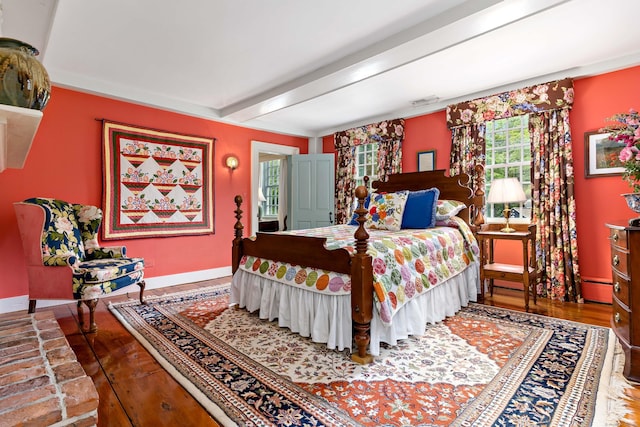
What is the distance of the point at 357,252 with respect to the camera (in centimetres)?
219

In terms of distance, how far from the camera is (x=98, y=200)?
3.88 metres

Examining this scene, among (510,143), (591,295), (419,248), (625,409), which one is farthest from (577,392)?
(510,143)

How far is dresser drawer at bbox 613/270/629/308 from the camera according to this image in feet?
6.28

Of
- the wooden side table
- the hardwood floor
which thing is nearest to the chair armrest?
the hardwood floor

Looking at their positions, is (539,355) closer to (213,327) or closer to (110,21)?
(213,327)

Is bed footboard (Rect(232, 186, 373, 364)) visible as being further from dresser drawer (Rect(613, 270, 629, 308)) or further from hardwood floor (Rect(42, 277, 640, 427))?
dresser drawer (Rect(613, 270, 629, 308))

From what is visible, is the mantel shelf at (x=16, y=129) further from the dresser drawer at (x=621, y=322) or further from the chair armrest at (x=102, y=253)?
the dresser drawer at (x=621, y=322)

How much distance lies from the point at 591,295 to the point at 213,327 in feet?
12.7

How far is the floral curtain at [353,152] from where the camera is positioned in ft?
16.3

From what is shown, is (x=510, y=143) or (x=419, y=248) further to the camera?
(x=510, y=143)

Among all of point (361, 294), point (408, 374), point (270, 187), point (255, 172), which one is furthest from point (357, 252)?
point (270, 187)

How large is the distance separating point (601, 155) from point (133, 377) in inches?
179

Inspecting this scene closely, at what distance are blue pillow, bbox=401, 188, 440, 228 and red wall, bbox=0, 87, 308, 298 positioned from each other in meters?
2.75

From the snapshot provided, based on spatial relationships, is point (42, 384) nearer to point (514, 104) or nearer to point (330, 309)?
point (330, 309)
